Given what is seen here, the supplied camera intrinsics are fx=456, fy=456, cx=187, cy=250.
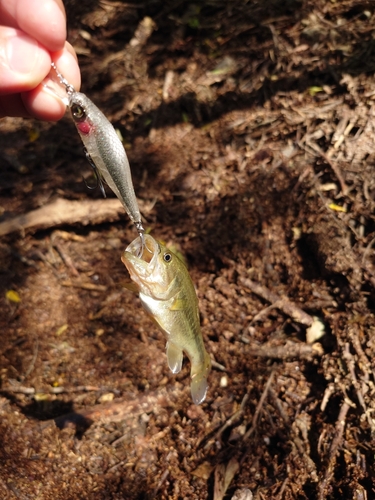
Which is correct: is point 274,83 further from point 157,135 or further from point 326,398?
point 326,398

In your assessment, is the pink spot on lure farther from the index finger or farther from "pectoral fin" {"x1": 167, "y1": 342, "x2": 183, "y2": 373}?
"pectoral fin" {"x1": 167, "y1": 342, "x2": 183, "y2": 373}

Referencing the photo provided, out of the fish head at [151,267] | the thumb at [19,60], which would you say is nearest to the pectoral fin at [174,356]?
the fish head at [151,267]

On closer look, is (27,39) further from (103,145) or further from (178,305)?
(178,305)

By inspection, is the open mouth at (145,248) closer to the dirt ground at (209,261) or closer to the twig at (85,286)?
the dirt ground at (209,261)

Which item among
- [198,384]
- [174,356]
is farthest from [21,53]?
[198,384]

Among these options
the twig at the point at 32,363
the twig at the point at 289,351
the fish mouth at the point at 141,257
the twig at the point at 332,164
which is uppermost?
the fish mouth at the point at 141,257

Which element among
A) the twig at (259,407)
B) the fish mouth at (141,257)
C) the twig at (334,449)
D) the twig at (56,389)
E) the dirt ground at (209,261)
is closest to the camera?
the fish mouth at (141,257)
